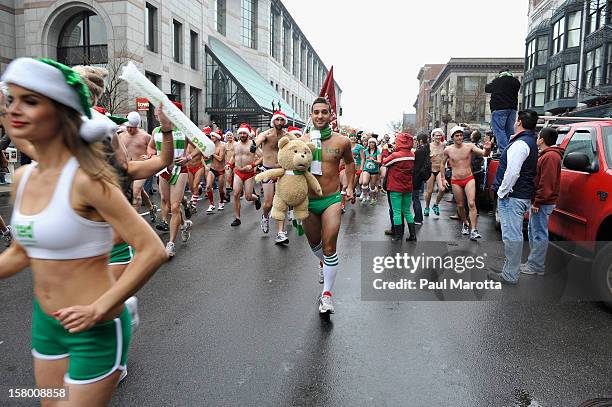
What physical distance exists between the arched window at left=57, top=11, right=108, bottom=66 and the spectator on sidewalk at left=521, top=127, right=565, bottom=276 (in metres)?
22.9

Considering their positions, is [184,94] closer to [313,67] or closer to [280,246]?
[280,246]

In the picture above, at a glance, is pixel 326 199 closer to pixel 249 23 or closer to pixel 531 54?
pixel 531 54

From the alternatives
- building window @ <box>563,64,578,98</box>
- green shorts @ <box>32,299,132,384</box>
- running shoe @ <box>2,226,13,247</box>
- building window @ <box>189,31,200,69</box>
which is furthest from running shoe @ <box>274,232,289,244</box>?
building window @ <box>563,64,578,98</box>

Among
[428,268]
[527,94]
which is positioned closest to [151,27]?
[428,268]

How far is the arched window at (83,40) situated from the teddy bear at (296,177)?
22.3 m

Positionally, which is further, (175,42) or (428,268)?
(175,42)

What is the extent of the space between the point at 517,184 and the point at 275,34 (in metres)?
52.3

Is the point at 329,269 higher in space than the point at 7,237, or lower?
higher

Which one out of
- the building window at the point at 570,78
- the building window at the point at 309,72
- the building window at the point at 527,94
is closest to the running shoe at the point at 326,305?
the building window at the point at 570,78

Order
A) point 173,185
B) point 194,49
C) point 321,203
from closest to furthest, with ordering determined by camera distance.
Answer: point 321,203
point 173,185
point 194,49

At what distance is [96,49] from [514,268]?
2450 centimetres

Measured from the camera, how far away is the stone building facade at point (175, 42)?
23906mm

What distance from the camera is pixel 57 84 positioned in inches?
66.7

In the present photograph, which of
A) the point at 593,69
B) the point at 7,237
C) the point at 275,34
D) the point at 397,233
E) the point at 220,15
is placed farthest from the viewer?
the point at 275,34
